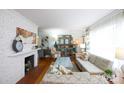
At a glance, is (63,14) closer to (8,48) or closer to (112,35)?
(112,35)

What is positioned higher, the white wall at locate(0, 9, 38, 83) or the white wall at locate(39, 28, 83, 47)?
the white wall at locate(39, 28, 83, 47)

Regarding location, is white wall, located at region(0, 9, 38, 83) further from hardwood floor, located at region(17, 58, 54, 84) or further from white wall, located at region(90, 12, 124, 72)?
white wall, located at region(90, 12, 124, 72)

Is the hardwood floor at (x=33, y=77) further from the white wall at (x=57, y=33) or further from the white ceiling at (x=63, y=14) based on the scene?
the white wall at (x=57, y=33)

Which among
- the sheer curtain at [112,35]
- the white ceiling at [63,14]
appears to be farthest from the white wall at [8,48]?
the sheer curtain at [112,35]

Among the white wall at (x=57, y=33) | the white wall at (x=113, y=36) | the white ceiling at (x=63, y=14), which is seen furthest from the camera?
the white wall at (x=57, y=33)

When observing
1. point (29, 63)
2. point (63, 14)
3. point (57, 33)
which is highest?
point (63, 14)

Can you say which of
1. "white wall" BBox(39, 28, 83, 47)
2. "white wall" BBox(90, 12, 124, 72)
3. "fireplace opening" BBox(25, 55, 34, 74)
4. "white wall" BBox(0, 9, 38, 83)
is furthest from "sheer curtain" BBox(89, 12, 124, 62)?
→ "white wall" BBox(39, 28, 83, 47)

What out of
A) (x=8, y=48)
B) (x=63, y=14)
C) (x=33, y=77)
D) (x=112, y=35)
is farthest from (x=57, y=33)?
(x=8, y=48)

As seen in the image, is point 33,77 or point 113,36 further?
point 33,77

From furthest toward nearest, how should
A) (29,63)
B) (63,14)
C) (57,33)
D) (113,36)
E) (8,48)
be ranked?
(57,33) → (29,63) → (63,14) → (113,36) → (8,48)

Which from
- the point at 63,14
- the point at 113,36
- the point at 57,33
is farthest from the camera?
the point at 57,33

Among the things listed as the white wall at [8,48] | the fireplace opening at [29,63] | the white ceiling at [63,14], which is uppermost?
the white ceiling at [63,14]

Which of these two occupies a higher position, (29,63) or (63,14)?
(63,14)

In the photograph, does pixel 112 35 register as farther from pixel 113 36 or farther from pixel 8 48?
pixel 8 48
